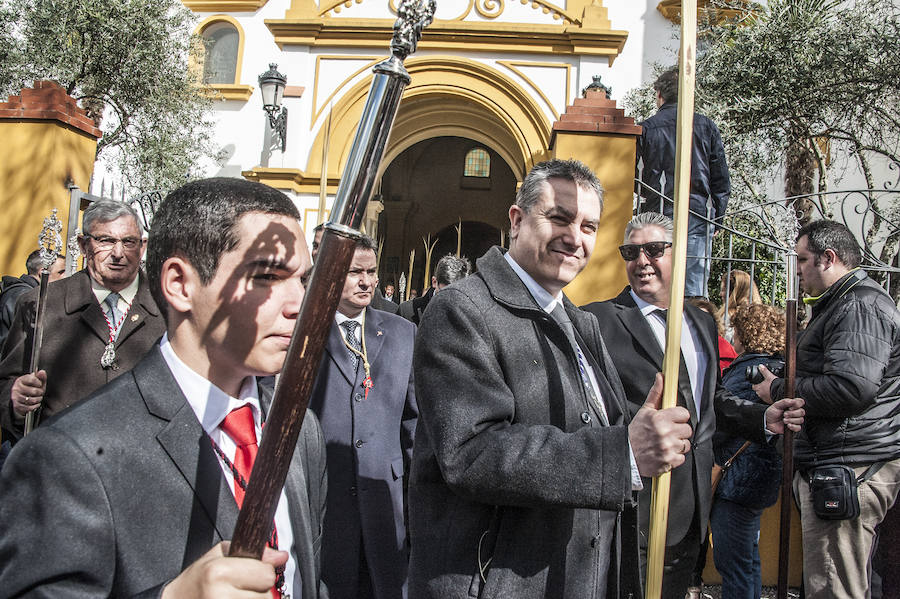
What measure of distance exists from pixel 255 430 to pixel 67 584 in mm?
427

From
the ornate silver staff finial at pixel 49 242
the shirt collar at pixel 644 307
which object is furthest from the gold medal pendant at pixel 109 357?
the shirt collar at pixel 644 307

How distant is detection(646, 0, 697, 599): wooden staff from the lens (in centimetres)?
136

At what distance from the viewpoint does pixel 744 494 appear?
3.99 m

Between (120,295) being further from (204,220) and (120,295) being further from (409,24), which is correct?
(409,24)

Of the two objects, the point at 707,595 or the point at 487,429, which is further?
the point at 707,595

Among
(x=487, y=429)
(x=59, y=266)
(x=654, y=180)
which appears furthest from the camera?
(x=654, y=180)

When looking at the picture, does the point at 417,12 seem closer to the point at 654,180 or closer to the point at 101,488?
the point at 101,488

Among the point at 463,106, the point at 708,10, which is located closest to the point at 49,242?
the point at 463,106

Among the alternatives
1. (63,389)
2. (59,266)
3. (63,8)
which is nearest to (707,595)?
(63,389)

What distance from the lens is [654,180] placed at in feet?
21.1

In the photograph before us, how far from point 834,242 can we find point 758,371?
78cm

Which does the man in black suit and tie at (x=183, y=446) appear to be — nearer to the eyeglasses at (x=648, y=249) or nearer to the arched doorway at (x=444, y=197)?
the eyeglasses at (x=648, y=249)

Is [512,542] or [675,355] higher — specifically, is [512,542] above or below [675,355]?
below

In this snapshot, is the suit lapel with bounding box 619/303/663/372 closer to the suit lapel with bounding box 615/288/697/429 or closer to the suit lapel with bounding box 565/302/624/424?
the suit lapel with bounding box 615/288/697/429
